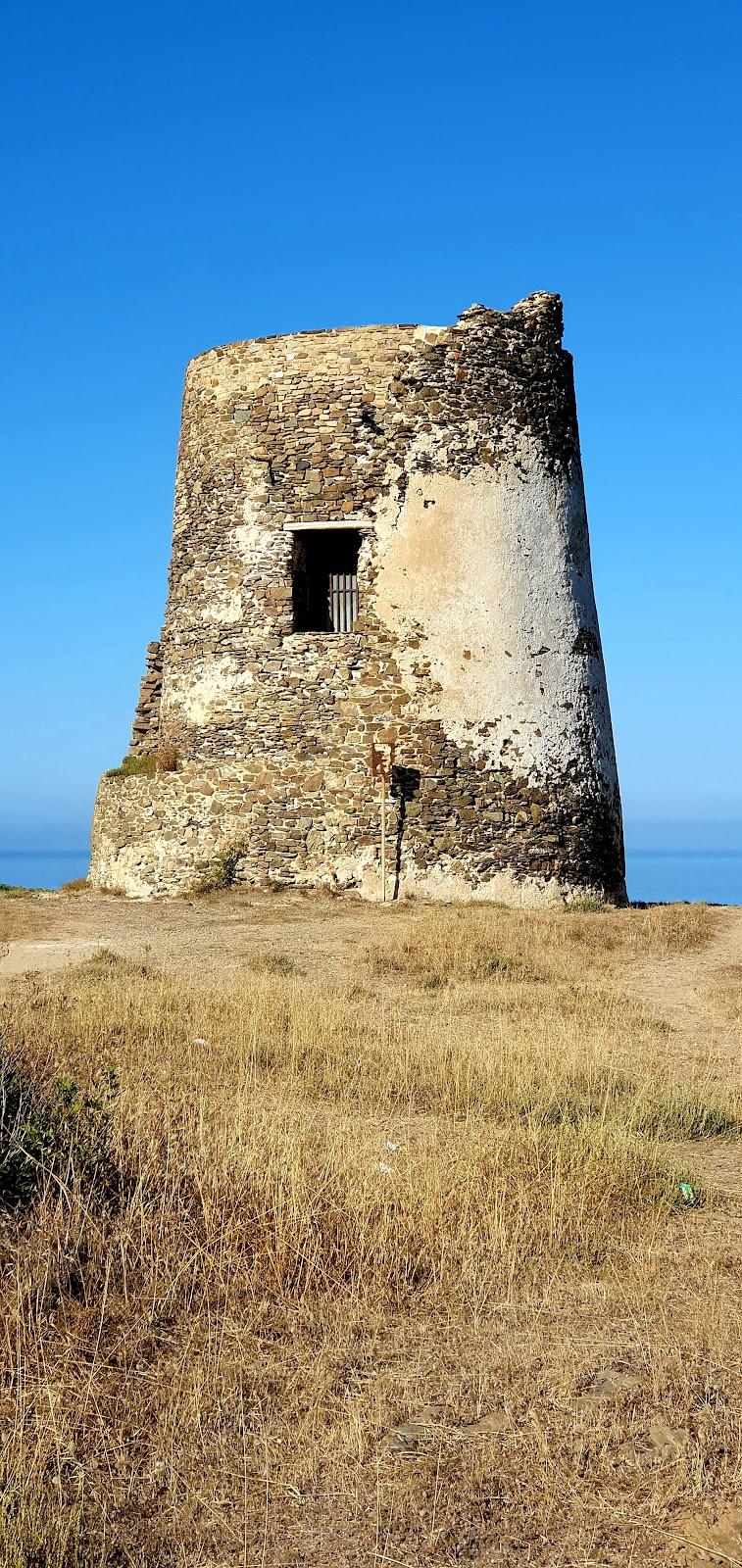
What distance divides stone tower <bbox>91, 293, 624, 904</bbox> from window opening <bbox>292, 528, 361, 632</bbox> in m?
0.03

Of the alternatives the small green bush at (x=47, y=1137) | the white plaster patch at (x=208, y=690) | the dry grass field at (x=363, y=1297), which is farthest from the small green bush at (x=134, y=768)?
the small green bush at (x=47, y=1137)

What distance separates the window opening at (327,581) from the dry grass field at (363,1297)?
915 cm

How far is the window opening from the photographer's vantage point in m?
17.0

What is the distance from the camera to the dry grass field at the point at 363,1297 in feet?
10.9

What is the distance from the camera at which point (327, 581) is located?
57.6ft

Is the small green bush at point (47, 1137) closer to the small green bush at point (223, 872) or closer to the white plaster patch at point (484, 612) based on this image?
the small green bush at point (223, 872)

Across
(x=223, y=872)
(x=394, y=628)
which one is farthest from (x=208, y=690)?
(x=394, y=628)

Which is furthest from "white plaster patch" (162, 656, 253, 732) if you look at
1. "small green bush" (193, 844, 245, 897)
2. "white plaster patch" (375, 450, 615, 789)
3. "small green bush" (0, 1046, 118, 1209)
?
"small green bush" (0, 1046, 118, 1209)

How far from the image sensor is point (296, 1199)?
5035 millimetres

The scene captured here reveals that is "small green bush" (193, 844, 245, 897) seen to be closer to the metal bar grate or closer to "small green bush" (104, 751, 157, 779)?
"small green bush" (104, 751, 157, 779)

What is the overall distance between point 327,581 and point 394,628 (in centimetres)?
180

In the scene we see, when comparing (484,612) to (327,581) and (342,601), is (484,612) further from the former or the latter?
(327,581)

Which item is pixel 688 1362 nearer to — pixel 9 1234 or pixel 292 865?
pixel 9 1234

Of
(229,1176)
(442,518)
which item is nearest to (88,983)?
(229,1176)
